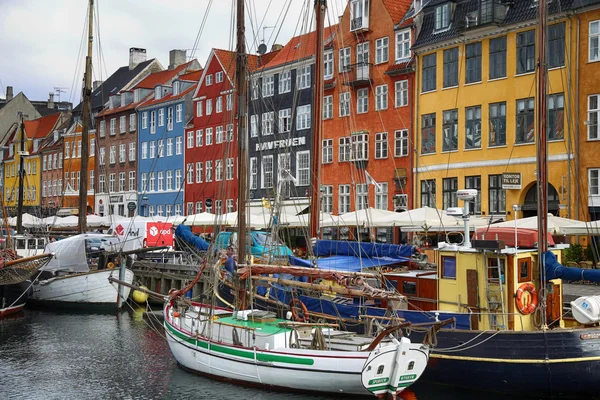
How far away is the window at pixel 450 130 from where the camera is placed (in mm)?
39281

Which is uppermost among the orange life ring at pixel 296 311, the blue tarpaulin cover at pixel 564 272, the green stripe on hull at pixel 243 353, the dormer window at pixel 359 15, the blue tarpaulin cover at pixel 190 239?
the dormer window at pixel 359 15

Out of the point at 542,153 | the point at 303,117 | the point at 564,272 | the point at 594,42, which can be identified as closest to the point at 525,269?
the point at 564,272

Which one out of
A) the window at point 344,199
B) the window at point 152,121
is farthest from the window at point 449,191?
the window at point 152,121

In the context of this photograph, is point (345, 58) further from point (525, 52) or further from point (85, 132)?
point (85, 132)

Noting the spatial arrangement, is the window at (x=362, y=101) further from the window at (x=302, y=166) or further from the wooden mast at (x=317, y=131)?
the wooden mast at (x=317, y=131)

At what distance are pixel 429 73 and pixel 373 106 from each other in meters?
4.45

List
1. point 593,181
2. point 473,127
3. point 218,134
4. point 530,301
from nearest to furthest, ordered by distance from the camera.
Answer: point 530,301, point 593,181, point 473,127, point 218,134

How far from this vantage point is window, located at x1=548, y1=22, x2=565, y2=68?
3441cm

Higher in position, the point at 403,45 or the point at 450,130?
the point at 403,45

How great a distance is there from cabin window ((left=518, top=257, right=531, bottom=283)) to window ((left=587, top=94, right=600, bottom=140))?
16.3m

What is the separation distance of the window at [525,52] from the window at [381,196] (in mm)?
10226

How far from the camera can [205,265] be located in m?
22.9

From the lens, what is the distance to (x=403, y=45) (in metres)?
42.6

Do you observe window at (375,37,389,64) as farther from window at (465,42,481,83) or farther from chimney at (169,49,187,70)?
chimney at (169,49,187,70)
